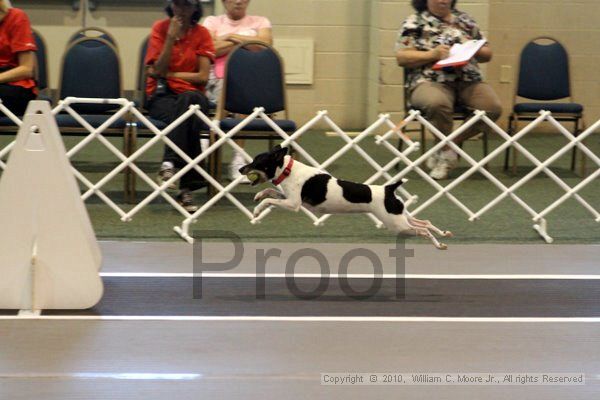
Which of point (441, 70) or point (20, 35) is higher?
point (20, 35)

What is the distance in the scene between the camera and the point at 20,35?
5.73 meters

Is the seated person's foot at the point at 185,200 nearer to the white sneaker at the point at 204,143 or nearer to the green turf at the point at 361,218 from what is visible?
the green turf at the point at 361,218

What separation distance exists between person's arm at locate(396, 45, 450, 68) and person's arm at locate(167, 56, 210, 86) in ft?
4.55

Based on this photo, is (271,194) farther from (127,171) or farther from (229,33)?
(229,33)

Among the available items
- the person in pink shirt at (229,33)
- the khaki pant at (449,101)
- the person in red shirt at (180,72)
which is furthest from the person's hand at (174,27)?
the khaki pant at (449,101)

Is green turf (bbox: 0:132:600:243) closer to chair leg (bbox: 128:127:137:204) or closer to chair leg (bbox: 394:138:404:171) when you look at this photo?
chair leg (bbox: 128:127:137:204)

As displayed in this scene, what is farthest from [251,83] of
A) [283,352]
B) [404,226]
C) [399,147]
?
[283,352]

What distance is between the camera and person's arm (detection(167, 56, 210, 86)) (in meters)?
5.76

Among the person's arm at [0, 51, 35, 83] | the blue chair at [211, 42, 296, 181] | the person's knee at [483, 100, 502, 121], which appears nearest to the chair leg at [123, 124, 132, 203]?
the blue chair at [211, 42, 296, 181]

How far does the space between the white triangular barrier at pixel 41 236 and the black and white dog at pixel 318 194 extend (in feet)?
2.90

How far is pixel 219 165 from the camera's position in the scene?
19.0ft

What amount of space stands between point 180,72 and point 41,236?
7.25 feet

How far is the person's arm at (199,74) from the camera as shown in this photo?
227 inches

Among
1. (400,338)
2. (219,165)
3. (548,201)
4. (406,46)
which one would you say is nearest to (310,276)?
(400,338)
